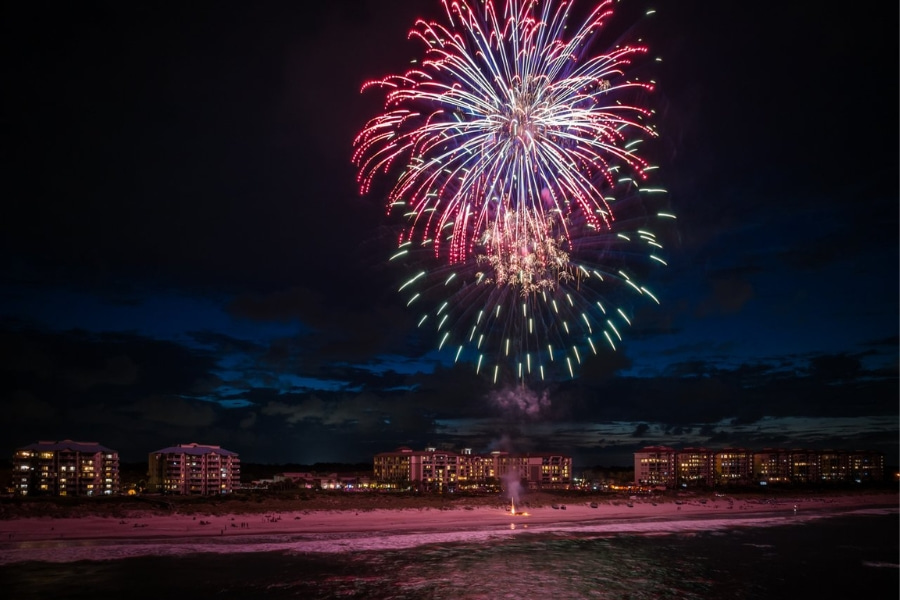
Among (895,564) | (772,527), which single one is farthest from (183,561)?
(772,527)

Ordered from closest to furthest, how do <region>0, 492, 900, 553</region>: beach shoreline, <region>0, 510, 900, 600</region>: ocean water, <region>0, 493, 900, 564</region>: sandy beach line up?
1. <region>0, 510, 900, 600</region>: ocean water
2. <region>0, 493, 900, 564</region>: sandy beach
3. <region>0, 492, 900, 553</region>: beach shoreline

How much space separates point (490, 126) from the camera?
31.3m

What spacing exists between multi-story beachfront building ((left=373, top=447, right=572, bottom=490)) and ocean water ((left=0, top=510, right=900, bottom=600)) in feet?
224

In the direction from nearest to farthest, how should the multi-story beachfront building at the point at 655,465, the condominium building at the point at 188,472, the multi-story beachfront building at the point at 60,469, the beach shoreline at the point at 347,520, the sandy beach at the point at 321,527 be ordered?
the sandy beach at the point at 321,527 → the beach shoreline at the point at 347,520 → the multi-story beachfront building at the point at 60,469 → the condominium building at the point at 188,472 → the multi-story beachfront building at the point at 655,465

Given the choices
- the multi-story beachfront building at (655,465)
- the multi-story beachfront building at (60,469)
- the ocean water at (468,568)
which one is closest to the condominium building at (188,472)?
the multi-story beachfront building at (60,469)

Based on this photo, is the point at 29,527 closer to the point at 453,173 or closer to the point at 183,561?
the point at 183,561

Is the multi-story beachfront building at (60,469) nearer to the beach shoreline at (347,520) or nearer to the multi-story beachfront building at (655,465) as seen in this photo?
the beach shoreline at (347,520)

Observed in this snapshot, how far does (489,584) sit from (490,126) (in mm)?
20402

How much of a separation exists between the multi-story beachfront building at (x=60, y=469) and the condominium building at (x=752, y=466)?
99858 mm

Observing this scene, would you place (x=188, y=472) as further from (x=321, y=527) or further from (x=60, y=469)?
(x=321, y=527)

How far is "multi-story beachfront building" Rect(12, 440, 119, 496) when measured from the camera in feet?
263

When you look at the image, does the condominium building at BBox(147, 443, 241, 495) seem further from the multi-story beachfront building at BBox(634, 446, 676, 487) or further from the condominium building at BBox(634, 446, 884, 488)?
the multi-story beachfront building at BBox(634, 446, 676, 487)

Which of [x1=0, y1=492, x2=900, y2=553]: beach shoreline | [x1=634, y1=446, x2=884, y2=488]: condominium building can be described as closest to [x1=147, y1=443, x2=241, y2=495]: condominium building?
[x1=0, y1=492, x2=900, y2=553]: beach shoreline

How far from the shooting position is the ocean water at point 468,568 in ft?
103
